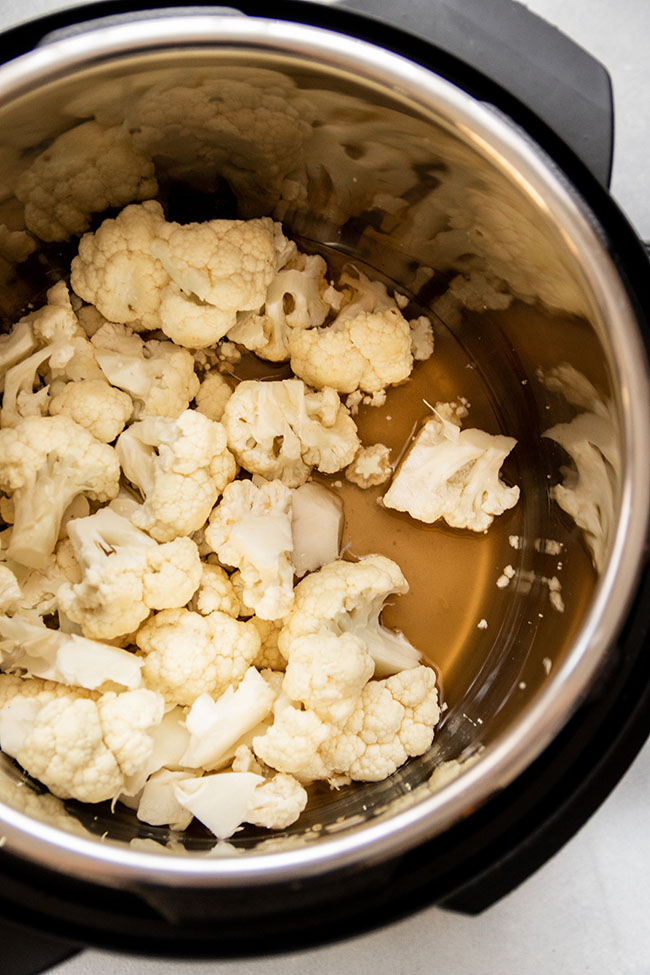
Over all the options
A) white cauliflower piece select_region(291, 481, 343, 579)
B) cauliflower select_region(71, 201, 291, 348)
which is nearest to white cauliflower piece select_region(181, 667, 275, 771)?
white cauliflower piece select_region(291, 481, 343, 579)

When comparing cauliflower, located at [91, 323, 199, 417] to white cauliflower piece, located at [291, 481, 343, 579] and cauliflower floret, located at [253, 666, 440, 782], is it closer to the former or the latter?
white cauliflower piece, located at [291, 481, 343, 579]

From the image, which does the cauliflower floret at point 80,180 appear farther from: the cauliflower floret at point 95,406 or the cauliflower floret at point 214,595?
the cauliflower floret at point 214,595

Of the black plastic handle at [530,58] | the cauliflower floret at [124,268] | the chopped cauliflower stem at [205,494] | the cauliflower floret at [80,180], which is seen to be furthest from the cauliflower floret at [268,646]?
the black plastic handle at [530,58]

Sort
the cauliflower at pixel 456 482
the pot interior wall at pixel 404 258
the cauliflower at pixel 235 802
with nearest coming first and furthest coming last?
the pot interior wall at pixel 404 258
the cauliflower at pixel 235 802
the cauliflower at pixel 456 482

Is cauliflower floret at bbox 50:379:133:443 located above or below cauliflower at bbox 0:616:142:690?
above

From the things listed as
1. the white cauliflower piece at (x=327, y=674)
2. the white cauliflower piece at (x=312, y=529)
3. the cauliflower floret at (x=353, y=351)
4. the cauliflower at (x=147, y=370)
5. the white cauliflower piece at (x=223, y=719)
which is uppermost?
the cauliflower floret at (x=353, y=351)

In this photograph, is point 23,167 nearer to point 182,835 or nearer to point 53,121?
point 53,121

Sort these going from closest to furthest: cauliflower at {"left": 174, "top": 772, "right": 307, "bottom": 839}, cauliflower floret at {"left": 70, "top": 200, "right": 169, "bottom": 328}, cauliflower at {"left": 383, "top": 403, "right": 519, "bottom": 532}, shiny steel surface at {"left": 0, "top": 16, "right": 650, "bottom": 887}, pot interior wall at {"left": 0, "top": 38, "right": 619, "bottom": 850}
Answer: shiny steel surface at {"left": 0, "top": 16, "right": 650, "bottom": 887} < pot interior wall at {"left": 0, "top": 38, "right": 619, "bottom": 850} < cauliflower at {"left": 174, "top": 772, "right": 307, "bottom": 839} < cauliflower floret at {"left": 70, "top": 200, "right": 169, "bottom": 328} < cauliflower at {"left": 383, "top": 403, "right": 519, "bottom": 532}
